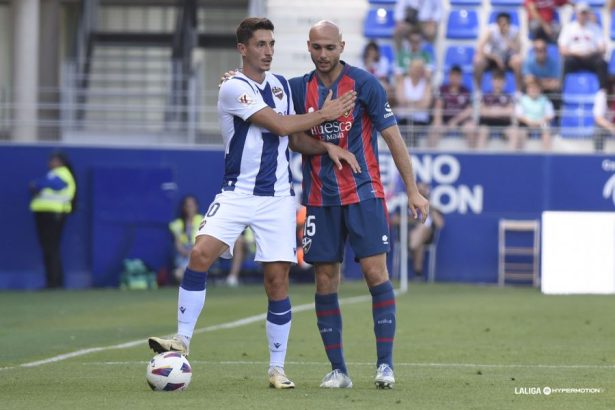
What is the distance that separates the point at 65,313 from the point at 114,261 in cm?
620

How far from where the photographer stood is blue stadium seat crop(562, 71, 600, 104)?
25250 millimetres

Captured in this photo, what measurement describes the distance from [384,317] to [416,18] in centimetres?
1758

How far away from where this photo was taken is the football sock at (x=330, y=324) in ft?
29.3

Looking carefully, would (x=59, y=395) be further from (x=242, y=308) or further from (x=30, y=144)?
(x=30, y=144)

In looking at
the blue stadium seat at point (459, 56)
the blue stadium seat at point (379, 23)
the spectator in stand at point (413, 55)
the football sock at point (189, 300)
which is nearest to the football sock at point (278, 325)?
the football sock at point (189, 300)

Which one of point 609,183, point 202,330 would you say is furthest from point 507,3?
point 202,330

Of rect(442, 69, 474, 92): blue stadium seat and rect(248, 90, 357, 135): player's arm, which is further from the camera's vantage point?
rect(442, 69, 474, 92): blue stadium seat

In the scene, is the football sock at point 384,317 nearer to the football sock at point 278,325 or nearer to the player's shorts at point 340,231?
the player's shorts at point 340,231

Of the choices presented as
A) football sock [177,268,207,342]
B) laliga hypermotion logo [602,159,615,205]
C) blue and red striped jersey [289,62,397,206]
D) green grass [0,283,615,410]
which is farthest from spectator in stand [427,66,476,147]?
football sock [177,268,207,342]

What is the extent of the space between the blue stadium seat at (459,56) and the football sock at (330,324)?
56.8 feet

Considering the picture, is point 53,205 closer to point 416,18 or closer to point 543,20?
point 416,18

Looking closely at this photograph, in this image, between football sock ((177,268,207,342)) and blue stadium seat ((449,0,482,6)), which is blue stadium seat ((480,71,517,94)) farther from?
football sock ((177,268,207,342))

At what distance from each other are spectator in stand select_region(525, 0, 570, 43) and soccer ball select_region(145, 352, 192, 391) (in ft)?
60.6

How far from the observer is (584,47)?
83.5 feet
